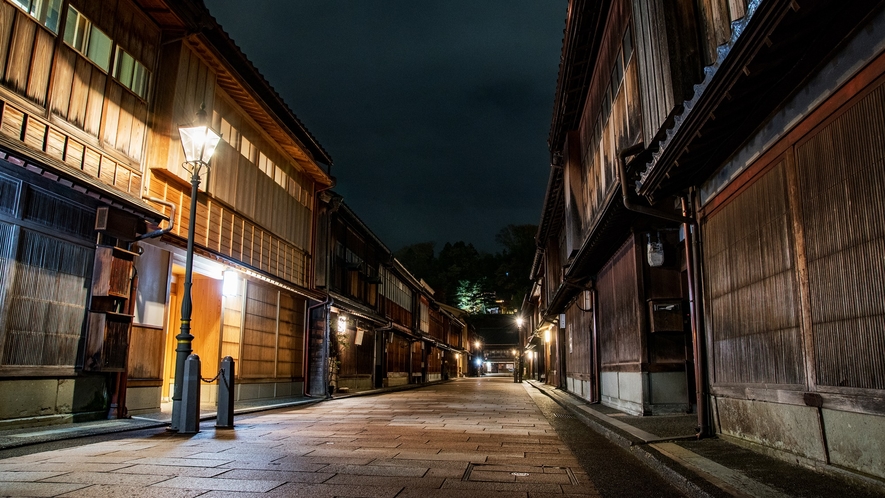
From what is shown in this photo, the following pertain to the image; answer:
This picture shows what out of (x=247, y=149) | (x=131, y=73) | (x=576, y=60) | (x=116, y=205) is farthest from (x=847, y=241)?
(x=247, y=149)

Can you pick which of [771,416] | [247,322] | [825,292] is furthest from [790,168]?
[247,322]

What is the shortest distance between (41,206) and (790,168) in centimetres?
1198

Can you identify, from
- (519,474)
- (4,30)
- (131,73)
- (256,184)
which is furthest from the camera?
(256,184)

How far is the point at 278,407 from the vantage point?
16781 mm

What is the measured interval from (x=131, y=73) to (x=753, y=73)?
1286cm

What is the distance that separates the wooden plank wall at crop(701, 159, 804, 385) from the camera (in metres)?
6.15

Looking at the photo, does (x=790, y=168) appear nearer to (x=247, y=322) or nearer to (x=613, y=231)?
(x=613, y=231)

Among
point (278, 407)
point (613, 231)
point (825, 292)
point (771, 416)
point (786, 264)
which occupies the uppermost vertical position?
point (613, 231)

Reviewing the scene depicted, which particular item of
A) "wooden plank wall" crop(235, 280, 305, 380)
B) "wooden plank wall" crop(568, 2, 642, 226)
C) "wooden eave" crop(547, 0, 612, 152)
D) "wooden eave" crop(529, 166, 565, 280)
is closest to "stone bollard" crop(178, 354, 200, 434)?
"wooden plank wall" crop(235, 280, 305, 380)

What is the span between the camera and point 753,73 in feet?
18.6

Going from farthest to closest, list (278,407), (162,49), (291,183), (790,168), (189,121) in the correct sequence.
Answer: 1. (291,183)
2. (278,407)
3. (189,121)
4. (162,49)
5. (790,168)

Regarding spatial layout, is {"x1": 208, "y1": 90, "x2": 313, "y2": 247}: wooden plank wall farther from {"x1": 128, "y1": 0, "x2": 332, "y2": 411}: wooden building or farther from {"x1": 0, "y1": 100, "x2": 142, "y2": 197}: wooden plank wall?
{"x1": 0, "y1": 100, "x2": 142, "y2": 197}: wooden plank wall

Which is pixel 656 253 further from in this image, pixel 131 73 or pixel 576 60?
pixel 131 73

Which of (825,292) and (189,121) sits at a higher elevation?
(189,121)
